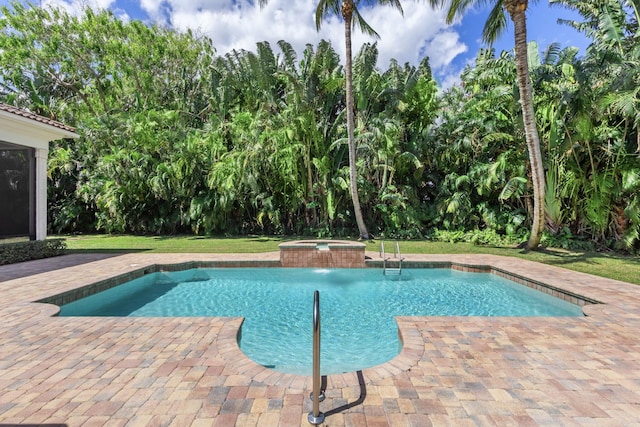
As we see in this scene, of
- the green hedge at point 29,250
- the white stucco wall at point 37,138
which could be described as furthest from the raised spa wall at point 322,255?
the white stucco wall at point 37,138

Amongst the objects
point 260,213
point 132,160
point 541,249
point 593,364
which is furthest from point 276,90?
point 593,364

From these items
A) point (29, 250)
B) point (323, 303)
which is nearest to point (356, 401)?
point (323, 303)

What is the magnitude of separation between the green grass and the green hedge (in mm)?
872

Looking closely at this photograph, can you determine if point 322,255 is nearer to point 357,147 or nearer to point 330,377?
point 357,147

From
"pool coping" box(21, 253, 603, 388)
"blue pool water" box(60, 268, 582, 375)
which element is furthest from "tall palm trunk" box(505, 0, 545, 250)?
"blue pool water" box(60, 268, 582, 375)

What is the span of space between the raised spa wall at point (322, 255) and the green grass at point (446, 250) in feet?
6.68

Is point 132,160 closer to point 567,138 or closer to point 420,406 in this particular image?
point 420,406

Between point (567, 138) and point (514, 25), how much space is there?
14.1 ft

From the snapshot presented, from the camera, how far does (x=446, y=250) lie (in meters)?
11.5

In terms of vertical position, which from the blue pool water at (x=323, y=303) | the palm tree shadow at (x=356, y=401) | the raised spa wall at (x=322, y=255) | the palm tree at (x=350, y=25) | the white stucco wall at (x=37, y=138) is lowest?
the blue pool water at (x=323, y=303)

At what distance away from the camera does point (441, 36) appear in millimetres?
16156

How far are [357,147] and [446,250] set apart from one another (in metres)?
5.85

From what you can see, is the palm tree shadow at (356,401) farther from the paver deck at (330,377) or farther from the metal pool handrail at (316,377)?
the metal pool handrail at (316,377)

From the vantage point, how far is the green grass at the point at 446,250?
8266mm
